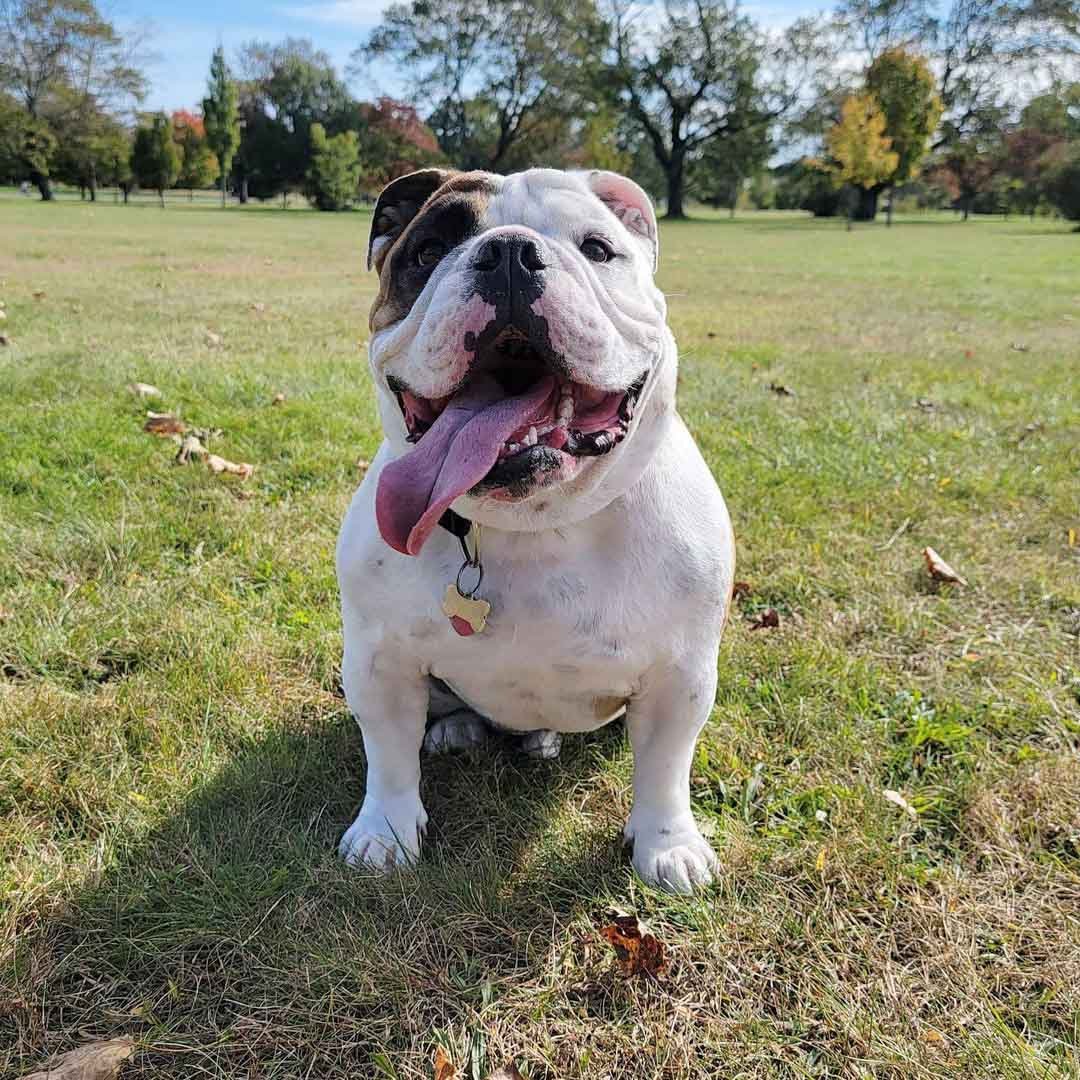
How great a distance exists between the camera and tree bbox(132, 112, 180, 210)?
4750 centimetres

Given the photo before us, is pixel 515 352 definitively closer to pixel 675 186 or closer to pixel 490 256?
pixel 490 256

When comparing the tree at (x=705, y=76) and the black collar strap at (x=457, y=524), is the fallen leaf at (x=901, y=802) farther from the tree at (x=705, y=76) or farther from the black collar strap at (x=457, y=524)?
the tree at (x=705, y=76)

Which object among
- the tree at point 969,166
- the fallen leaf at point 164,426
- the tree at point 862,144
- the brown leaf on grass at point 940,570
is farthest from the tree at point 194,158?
the brown leaf on grass at point 940,570

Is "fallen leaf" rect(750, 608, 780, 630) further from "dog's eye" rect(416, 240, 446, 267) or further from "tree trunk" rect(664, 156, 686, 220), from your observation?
"tree trunk" rect(664, 156, 686, 220)

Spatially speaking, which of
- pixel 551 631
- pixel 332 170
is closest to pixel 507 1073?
pixel 551 631

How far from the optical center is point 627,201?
2080 millimetres

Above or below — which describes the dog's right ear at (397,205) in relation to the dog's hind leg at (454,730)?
above

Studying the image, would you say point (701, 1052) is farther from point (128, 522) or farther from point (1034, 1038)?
point (128, 522)

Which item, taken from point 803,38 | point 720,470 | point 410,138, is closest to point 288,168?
point 410,138

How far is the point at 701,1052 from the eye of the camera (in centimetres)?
168

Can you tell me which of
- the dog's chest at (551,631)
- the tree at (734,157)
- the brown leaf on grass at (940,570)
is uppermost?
the tree at (734,157)

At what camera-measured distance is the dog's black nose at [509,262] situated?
1.66 m

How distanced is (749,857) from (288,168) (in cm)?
5657

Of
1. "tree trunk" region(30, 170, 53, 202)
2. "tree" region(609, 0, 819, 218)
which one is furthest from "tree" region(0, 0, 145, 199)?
"tree" region(609, 0, 819, 218)
